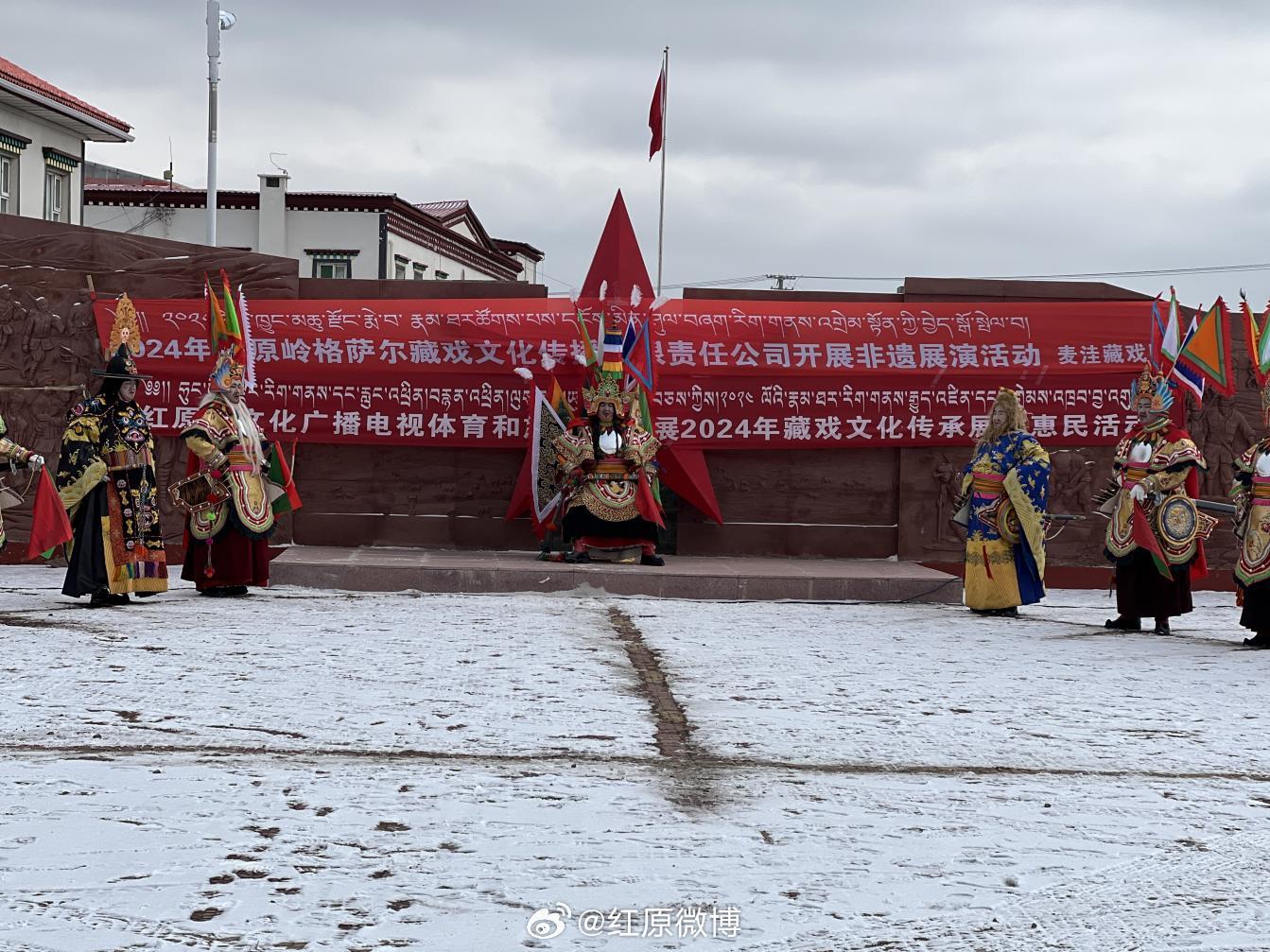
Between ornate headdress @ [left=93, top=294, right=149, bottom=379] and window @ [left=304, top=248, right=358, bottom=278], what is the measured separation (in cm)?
2093

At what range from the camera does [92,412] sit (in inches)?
348

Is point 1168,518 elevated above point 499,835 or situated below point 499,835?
above

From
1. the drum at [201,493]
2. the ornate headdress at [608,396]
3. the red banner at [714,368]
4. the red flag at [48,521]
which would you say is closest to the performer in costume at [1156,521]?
the red banner at [714,368]

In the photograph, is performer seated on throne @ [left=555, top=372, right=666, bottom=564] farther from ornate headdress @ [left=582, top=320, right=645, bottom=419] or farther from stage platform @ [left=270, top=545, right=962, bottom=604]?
stage platform @ [left=270, top=545, right=962, bottom=604]

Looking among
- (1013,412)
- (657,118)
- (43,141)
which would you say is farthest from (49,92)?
(1013,412)

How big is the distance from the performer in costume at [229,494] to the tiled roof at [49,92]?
1468cm

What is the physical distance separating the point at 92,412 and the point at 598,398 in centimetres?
382

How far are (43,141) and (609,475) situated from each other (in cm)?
1710

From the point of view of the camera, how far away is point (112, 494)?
884cm

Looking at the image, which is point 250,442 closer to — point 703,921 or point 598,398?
Answer: point 598,398

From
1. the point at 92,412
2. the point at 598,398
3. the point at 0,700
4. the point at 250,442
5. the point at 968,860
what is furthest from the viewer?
the point at 598,398

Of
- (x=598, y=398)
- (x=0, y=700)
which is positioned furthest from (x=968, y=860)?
(x=598, y=398)

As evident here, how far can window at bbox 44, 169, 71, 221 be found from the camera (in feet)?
81.1

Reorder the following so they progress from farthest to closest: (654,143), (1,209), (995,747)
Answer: (1,209) → (654,143) → (995,747)
